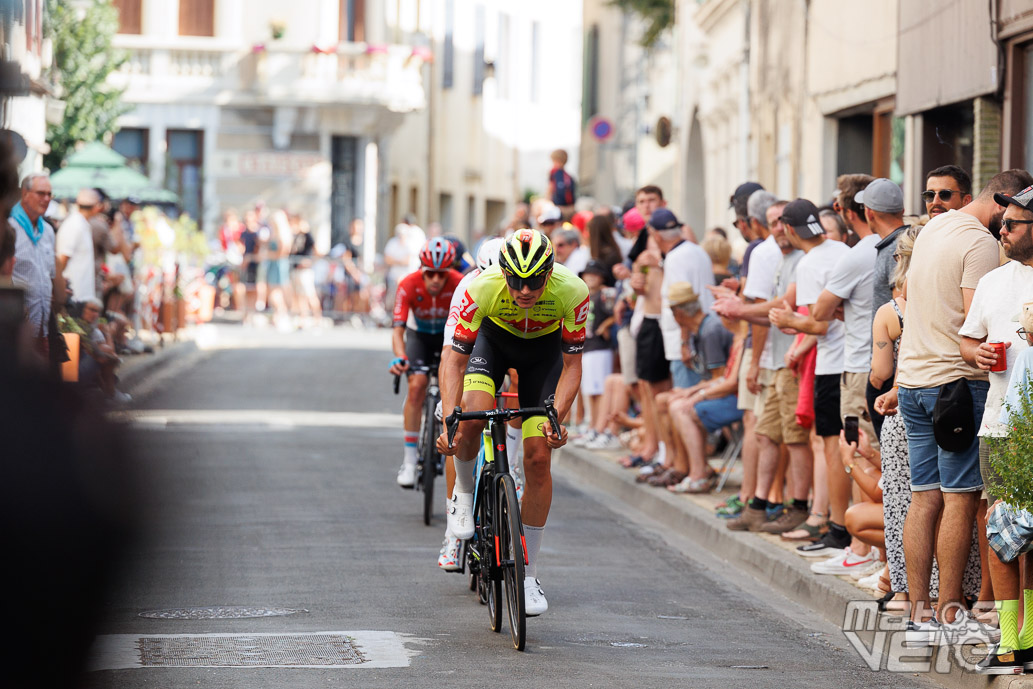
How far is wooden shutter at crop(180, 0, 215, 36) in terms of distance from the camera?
41.2 meters

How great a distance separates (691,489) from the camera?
1307 centimetres

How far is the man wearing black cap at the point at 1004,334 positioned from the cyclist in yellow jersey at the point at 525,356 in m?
1.95

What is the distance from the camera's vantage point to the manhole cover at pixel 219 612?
824 cm

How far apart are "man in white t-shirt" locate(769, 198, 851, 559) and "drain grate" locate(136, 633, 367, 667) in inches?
138

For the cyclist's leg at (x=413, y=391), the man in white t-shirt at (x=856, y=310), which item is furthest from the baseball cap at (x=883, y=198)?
the cyclist's leg at (x=413, y=391)

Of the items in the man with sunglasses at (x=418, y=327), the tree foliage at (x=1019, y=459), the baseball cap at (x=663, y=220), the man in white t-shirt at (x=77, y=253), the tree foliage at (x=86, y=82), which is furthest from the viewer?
the tree foliage at (x=86, y=82)

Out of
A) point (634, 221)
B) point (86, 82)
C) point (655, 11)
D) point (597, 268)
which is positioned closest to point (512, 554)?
point (634, 221)

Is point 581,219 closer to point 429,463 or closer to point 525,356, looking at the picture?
point 429,463

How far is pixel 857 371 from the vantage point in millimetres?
9586

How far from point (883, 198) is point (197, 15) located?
34.1 meters

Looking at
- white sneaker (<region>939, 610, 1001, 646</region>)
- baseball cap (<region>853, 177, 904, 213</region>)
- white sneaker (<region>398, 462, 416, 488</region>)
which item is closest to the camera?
white sneaker (<region>939, 610, 1001, 646</region>)

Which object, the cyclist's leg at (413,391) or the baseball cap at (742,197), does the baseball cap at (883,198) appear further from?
the cyclist's leg at (413,391)

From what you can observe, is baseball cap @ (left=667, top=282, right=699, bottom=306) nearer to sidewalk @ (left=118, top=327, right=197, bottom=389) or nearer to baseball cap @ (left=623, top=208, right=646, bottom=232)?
baseball cap @ (left=623, top=208, right=646, bottom=232)

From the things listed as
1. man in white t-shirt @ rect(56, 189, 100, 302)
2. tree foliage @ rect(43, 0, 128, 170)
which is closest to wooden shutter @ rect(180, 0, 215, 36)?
tree foliage @ rect(43, 0, 128, 170)
